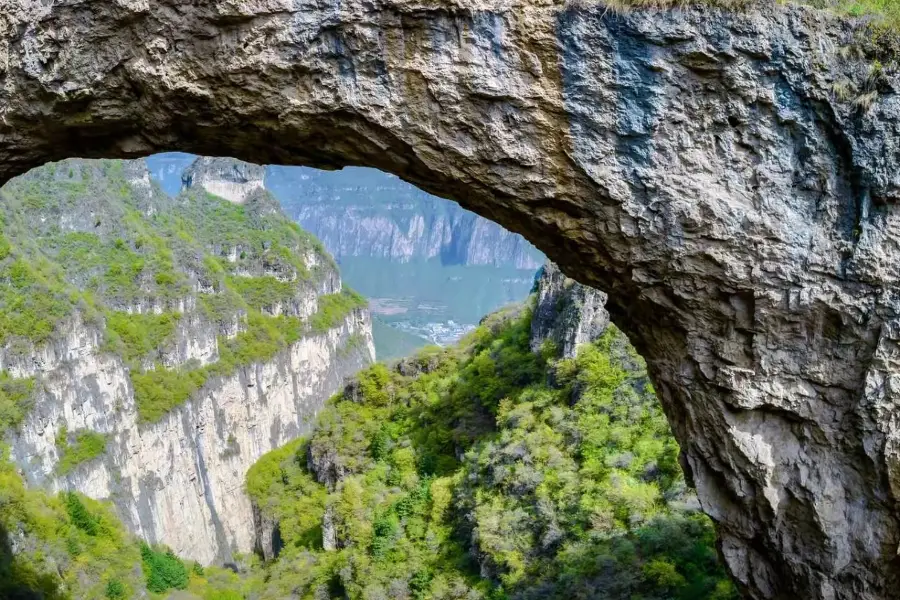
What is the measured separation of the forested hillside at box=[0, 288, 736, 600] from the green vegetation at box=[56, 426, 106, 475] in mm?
2504

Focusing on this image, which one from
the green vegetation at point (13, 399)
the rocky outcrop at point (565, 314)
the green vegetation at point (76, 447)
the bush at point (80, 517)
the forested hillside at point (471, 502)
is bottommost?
the bush at point (80, 517)

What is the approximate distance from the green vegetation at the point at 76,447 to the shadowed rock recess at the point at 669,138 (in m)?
37.4

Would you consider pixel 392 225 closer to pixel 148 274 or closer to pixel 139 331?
pixel 148 274

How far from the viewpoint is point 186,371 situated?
5597 cm

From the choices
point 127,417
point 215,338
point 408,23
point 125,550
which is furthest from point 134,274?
point 408,23

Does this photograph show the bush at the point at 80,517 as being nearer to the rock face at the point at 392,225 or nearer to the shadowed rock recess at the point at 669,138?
the shadowed rock recess at the point at 669,138

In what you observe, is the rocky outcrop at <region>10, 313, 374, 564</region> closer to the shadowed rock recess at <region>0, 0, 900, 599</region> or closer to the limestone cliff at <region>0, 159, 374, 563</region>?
the limestone cliff at <region>0, 159, 374, 563</region>

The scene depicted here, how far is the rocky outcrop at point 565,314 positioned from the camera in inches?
1050

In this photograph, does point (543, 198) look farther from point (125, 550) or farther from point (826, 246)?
point (125, 550)

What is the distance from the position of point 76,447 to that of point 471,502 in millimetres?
26311

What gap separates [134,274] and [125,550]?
26.8 m

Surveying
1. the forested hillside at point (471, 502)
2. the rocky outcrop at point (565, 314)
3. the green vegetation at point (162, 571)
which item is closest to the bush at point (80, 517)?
the forested hillside at point (471, 502)

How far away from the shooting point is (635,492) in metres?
19.4

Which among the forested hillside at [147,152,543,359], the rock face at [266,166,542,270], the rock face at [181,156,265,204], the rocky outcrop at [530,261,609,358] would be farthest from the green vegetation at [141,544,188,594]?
the rock face at [266,166,542,270]
